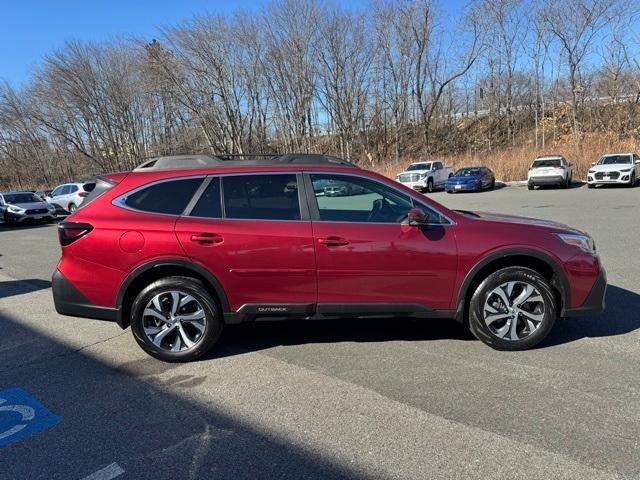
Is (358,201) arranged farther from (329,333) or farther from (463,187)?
(463,187)

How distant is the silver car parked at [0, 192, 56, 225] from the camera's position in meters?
19.3

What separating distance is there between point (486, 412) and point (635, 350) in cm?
187

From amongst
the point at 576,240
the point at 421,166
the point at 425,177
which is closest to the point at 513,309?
the point at 576,240

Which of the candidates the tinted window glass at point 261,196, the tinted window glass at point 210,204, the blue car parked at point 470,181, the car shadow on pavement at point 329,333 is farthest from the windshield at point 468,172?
the tinted window glass at point 210,204

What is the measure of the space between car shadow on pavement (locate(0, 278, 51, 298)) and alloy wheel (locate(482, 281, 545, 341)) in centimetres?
691

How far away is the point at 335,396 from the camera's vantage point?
3518mm

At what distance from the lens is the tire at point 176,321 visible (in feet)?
13.5

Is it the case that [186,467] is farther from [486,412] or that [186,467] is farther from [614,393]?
[614,393]

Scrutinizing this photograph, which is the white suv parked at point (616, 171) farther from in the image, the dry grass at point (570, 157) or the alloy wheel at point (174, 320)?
the alloy wheel at point (174, 320)

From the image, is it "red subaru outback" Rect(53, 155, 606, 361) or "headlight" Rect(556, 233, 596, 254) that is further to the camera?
"headlight" Rect(556, 233, 596, 254)

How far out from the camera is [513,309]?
414 cm

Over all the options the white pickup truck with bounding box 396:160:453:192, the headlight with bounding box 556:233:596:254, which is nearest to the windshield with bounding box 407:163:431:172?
the white pickup truck with bounding box 396:160:453:192

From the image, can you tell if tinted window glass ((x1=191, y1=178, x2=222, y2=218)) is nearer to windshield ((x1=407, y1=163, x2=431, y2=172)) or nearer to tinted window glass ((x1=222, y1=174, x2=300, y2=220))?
tinted window glass ((x1=222, y1=174, x2=300, y2=220))

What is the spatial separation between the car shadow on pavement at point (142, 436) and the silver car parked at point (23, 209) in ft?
59.0
